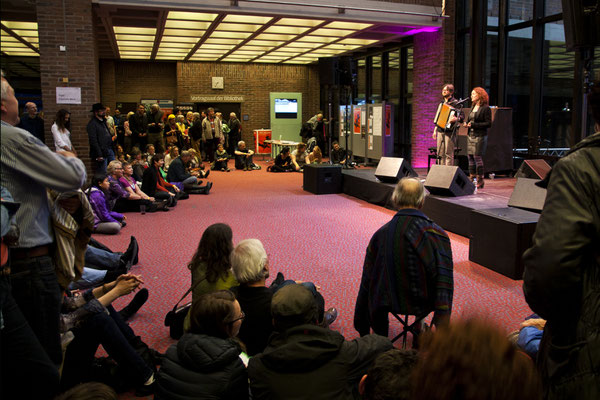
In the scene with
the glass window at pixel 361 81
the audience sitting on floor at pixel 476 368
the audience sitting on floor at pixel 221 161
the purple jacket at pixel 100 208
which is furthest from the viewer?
the glass window at pixel 361 81

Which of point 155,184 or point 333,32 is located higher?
point 333,32

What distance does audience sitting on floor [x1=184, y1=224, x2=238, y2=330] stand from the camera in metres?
2.92

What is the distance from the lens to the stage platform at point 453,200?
6008mm

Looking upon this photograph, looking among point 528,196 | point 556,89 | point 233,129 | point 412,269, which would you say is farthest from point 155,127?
point 412,269

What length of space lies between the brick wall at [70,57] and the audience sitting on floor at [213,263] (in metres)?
6.92

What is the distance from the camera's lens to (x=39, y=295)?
1.81 meters

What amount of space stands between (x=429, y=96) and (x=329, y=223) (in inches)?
233

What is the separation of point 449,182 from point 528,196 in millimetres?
1359

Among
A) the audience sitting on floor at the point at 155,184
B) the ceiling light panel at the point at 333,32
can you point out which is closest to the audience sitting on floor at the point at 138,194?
the audience sitting on floor at the point at 155,184

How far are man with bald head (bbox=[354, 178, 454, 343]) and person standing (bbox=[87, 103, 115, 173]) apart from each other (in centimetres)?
707

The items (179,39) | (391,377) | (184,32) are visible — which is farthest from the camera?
(179,39)

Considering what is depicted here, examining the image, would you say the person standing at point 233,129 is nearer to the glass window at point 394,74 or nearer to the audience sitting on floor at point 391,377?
the glass window at point 394,74

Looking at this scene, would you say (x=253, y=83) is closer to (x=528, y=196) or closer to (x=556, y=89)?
(x=556, y=89)

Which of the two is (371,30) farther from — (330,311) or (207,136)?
(330,311)
